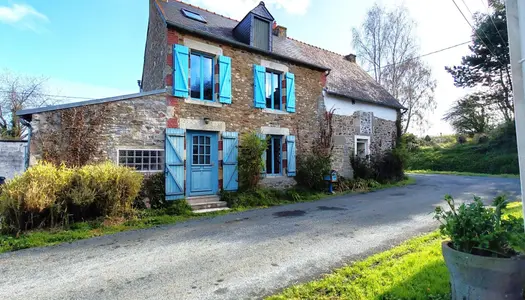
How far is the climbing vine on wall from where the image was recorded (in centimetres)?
610

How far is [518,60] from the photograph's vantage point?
2311mm

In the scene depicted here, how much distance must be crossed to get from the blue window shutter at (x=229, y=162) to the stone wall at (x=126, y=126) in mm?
1911

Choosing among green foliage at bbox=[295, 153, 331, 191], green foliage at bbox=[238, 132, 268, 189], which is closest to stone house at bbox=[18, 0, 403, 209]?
green foliage at bbox=[238, 132, 268, 189]

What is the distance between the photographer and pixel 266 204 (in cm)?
810

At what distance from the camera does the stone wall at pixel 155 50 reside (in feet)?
26.5

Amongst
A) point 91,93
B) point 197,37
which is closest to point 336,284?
point 197,37

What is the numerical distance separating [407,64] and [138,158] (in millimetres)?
20960

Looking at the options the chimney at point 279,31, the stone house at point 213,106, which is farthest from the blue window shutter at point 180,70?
the chimney at point 279,31

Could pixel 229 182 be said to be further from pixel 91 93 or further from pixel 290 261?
pixel 91 93

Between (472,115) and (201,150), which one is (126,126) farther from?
(472,115)

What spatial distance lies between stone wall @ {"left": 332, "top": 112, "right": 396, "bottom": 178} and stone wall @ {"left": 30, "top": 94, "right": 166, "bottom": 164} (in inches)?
283

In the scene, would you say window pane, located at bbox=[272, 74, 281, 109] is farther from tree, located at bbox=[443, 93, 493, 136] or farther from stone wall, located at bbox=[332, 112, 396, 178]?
tree, located at bbox=[443, 93, 493, 136]

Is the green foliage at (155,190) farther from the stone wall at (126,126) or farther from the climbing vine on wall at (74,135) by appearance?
the climbing vine on wall at (74,135)

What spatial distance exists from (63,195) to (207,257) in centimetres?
370
